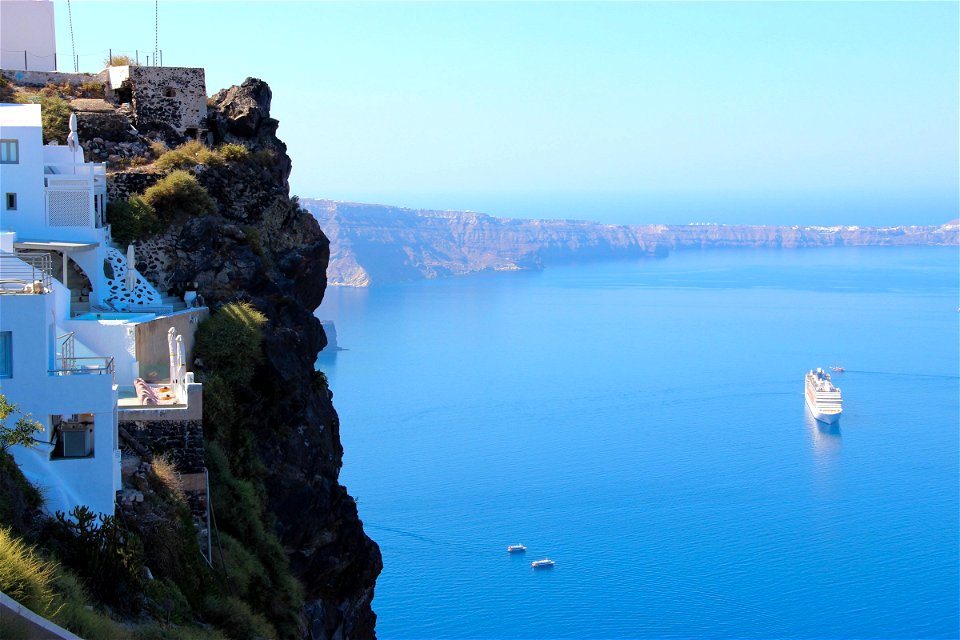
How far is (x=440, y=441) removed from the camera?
153 feet

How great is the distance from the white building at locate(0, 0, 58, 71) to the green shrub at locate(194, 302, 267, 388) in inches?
261

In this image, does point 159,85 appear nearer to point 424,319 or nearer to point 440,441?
point 440,441

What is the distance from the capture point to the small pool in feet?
38.6

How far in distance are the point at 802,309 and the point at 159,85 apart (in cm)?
7782

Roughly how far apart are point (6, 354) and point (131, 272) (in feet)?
15.0

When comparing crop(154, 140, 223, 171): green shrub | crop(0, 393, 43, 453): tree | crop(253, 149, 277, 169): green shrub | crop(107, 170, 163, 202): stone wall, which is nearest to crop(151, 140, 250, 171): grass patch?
crop(154, 140, 223, 171): green shrub

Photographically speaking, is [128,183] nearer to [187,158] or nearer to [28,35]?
[187,158]

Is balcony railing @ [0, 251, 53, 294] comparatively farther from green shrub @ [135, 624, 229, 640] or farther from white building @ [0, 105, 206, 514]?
green shrub @ [135, 624, 229, 640]

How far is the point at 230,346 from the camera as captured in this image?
12.3 meters

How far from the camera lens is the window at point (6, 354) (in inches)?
332

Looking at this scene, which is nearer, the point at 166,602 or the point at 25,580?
the point at 25,580

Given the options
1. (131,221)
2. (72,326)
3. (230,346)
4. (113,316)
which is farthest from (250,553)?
(131,221)

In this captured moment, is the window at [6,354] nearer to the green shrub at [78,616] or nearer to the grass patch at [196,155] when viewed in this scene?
the green shrub at [78,616]

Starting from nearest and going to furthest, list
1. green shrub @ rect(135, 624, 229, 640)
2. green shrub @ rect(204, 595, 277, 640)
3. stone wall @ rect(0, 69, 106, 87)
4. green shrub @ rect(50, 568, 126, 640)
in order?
1. green shrub @ rect(50, 568, 126, 640)
2. green shrub @ rect(135, 624, 229, 640)
3. green shrub @ rect(204, 595, 277, 640)
4. stone wall @ rect(0, 69, 106, 87)
